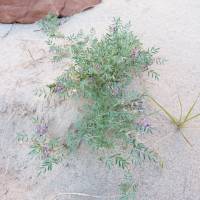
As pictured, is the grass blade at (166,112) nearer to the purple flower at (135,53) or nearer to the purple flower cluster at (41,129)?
the purple flower at (135,53)

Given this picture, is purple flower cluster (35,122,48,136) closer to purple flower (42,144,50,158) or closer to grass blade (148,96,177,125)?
purple flower (42,144,50,158)

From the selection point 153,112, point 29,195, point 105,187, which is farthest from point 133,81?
point 29,195

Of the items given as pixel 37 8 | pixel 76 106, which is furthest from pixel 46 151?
pixel 37 8

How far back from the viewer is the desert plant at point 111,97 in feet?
6.44

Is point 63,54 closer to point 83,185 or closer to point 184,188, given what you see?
point 83,185

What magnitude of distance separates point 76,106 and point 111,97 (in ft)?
0.78

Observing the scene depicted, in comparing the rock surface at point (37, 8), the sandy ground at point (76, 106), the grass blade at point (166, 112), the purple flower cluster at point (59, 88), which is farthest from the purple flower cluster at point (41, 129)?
the rock surface at point (37, 8)

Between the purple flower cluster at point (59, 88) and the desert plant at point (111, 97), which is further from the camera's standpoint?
the purple flower cluster at point (59, 88)

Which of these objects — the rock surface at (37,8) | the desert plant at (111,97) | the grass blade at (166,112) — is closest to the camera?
the desert plant at (111,97)

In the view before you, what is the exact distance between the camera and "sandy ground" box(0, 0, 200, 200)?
199cm

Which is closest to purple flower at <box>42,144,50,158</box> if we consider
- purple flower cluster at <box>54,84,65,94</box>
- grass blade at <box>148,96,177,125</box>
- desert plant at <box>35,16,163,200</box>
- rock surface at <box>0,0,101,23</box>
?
desert plant at <box>35,16,163,200</box>

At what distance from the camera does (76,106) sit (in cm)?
222

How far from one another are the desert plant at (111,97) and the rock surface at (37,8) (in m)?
0.82

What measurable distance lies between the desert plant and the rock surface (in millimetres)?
819
